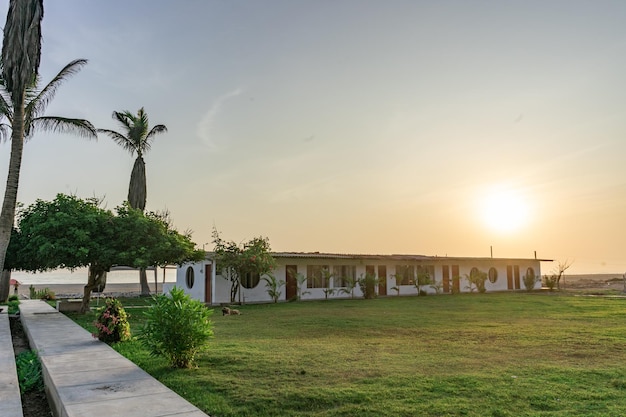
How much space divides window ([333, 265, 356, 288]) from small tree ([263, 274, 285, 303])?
4.09 m

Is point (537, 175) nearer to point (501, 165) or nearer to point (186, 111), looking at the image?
point (501, 165)

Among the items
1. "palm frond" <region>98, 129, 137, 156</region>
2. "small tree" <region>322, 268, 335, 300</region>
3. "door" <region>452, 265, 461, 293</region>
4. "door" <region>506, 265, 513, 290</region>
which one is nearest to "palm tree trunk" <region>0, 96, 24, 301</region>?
"palm frond" <region>98, 129, 137, 156</region>

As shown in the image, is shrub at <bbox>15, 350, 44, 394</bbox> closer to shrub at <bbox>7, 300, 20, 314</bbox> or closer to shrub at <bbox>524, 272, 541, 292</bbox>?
shrub at <bbox>7, 300, 20, 314</bbox>

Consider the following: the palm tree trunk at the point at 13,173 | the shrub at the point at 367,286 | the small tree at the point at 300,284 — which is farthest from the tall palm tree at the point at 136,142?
the shrub at the point at 367,286

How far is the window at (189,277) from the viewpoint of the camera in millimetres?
25756

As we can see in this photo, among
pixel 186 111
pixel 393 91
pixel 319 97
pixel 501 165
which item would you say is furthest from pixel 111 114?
pixel 501 165

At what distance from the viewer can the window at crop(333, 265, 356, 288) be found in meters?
28.4

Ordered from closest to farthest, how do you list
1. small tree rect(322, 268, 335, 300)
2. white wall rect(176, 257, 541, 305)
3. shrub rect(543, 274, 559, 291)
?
1. white wall rect(176, 257, 541, 305)
2. small tree rect(322, 268, 335, 300)
3. shrub rect(543, 274, 559, 291)

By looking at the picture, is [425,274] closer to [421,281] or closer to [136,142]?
[421,281]

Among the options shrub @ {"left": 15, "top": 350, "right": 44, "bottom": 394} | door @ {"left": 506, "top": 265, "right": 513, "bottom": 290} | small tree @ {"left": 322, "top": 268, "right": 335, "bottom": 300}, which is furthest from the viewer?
door @ {"left": 506, "top": 265, "right": 513, "bottom": 290}

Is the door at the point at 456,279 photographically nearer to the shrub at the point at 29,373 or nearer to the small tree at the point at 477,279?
the small tree at the point at 477,279

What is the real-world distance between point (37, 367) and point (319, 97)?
11025mm

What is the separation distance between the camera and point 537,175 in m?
18.0

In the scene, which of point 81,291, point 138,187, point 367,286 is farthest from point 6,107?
point 81,291
